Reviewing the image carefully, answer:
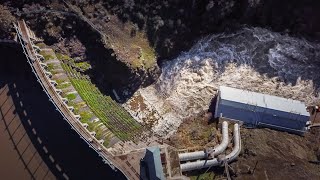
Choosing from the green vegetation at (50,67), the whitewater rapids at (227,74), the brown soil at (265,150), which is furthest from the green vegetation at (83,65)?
the brown soil at (265,150)

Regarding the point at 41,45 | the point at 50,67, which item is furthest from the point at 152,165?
the point at 41,45

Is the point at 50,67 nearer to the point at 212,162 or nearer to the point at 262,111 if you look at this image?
the point at 212,162

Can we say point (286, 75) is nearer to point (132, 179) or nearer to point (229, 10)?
point (229, 10)

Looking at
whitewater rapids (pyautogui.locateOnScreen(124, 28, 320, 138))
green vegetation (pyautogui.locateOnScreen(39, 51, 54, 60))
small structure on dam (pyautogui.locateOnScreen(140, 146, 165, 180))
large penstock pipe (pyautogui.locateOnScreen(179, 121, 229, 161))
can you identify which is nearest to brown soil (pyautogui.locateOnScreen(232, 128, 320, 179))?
large penstock pipe (pyautogui.locateOnScreen(179, 121, 229, 161))

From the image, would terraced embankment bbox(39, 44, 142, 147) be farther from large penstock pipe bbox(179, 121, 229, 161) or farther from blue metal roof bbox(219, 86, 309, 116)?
blue metal roof bbox(219, 86, 309, 116)

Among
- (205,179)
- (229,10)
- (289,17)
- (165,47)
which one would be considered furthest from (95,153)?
(289,17)

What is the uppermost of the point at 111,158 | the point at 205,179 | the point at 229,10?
the point at 229,10
